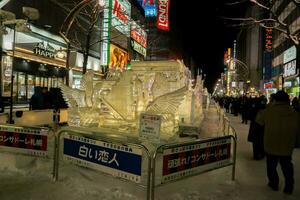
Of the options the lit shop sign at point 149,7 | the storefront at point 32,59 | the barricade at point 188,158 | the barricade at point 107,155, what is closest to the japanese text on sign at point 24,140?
the barricade at point 107,155

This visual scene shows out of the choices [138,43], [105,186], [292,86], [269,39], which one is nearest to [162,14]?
[138,43]

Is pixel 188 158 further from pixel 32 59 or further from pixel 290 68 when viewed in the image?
pixel 290 68

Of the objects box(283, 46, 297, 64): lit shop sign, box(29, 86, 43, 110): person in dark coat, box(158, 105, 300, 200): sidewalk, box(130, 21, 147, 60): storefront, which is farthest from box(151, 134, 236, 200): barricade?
box(283, 46, 297, 64): lit shop sign

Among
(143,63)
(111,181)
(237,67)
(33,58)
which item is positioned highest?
(237,67)

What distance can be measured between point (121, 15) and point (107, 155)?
96.2 ft

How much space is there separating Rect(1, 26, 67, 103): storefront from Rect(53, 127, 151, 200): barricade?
11345 mm

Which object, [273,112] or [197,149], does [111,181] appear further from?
[273,112]

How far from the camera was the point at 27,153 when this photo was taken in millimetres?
5801

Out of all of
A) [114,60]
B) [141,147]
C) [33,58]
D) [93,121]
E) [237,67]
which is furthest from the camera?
[237,67]

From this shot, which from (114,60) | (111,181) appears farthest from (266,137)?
(114,60)

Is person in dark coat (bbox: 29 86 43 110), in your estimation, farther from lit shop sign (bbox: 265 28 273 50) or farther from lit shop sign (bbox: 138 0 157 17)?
lit shop sign (bbox: 265 28 273 50)

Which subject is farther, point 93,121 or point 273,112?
point 93,121

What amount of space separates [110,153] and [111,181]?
135cm

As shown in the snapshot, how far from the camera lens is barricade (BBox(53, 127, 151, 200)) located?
4.43 metres
